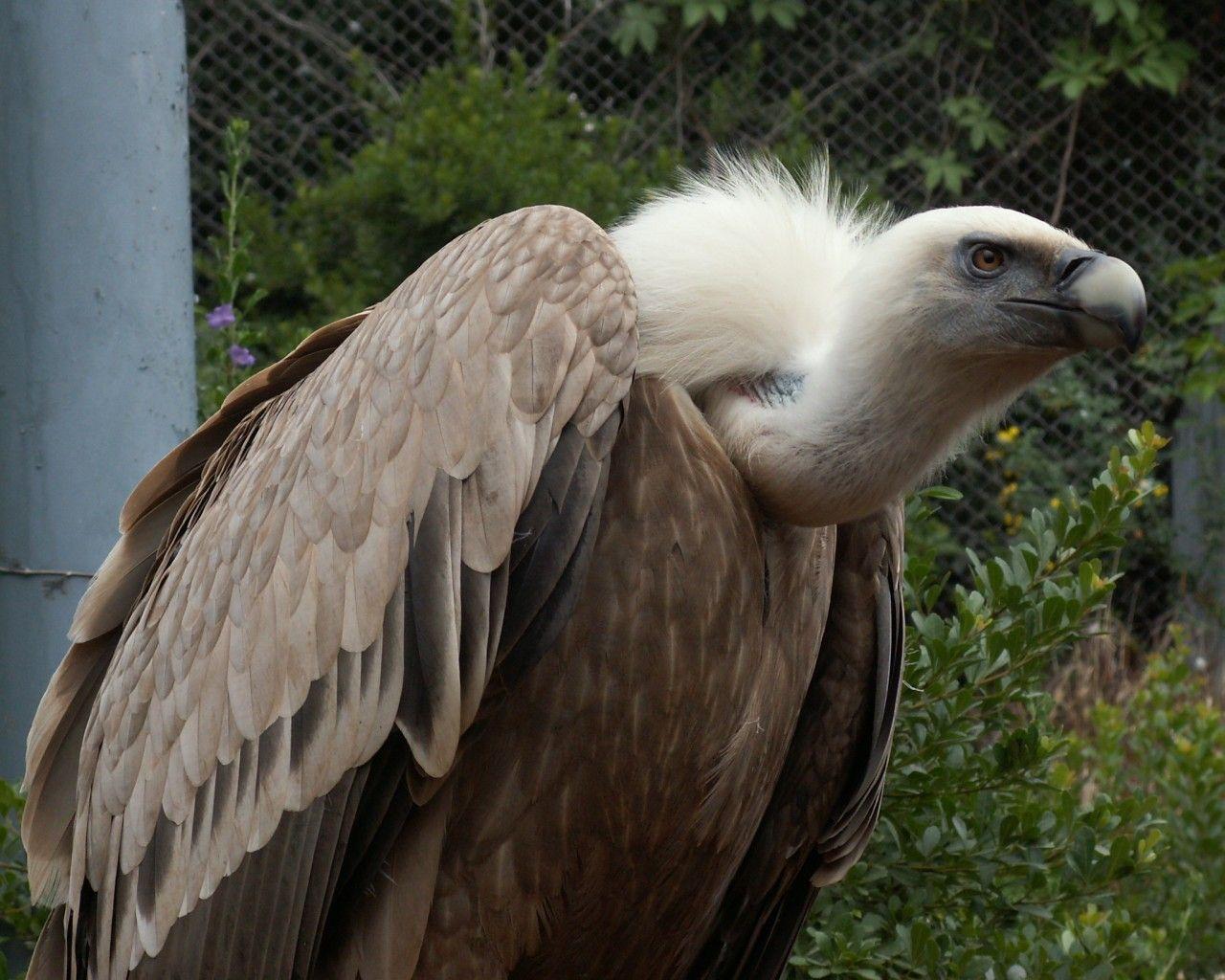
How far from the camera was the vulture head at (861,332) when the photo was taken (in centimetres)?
207

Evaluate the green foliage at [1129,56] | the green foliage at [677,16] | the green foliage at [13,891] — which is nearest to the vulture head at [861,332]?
the green foliage at [13,891]

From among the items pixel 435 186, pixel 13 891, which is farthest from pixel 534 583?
pixel 435 186

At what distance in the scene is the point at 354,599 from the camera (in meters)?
2.04

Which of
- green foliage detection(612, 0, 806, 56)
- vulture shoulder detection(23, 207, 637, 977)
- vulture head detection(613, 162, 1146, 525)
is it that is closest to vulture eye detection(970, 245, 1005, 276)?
vulture head detection(613, 162, 1146, 525)

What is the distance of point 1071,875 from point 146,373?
6.13 ft

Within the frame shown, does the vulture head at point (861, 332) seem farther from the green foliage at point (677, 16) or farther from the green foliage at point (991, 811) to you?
the green foliage at point (677, 16)

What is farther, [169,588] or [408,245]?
[408,245]

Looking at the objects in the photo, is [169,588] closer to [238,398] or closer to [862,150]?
[238,398]

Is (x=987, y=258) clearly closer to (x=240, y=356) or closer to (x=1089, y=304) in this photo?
(x=1089, y=304)

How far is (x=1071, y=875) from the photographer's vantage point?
2.95m

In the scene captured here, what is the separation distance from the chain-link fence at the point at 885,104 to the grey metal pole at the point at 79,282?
425 centimetres

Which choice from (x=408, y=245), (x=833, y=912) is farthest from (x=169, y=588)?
(x=408, y=245)

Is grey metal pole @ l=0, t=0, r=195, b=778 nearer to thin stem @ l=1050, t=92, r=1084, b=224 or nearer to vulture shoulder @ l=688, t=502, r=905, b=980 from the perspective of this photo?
vulture shoulder @ l=688, t=502, r=905, b=980

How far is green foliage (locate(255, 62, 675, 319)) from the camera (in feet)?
19.2
